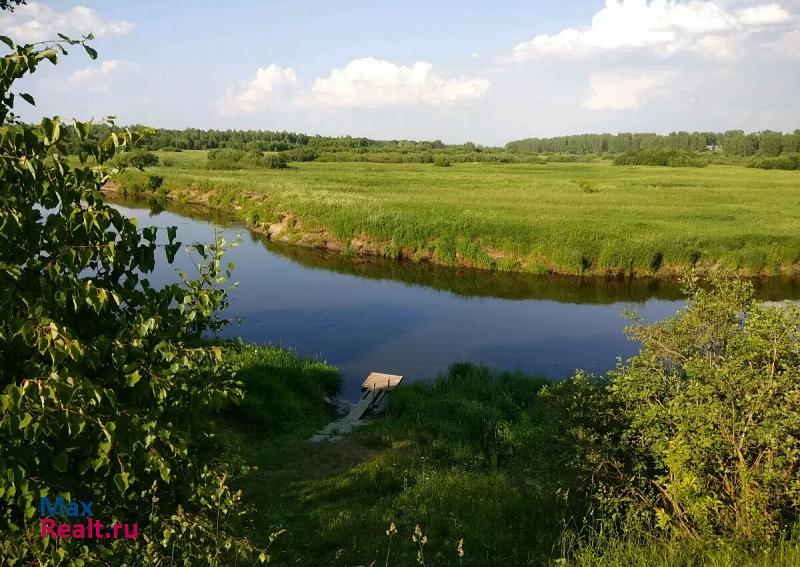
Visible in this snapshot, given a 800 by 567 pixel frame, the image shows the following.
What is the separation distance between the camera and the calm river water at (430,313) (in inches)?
771

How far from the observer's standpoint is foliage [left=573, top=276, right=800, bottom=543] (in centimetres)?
532

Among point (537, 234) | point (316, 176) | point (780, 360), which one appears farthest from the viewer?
point (316, 176)

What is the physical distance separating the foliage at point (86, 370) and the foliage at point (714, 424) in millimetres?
4256

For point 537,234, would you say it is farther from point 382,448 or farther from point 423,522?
point 423,522

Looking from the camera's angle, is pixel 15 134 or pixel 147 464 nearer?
pixel 15 134

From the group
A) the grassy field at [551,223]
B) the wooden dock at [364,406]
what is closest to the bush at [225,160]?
the grassy field at [551,223]

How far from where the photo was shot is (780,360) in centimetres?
584

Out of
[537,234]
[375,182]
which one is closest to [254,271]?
[537,234]

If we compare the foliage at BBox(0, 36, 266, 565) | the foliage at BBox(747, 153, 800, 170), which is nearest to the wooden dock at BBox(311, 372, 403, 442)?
the foliage at BBox(0, 36, 266, 565)

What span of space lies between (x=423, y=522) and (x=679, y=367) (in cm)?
374

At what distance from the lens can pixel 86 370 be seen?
10.6 feet

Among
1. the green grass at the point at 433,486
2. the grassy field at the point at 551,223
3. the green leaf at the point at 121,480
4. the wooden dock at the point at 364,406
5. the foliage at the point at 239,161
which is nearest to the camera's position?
the green leaf at the point at 121,480

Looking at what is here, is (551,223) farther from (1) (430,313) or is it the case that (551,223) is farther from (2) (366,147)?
(2) (366,147)

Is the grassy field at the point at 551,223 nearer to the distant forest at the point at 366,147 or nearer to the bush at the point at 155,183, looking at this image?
the bush at the point at 155,183
